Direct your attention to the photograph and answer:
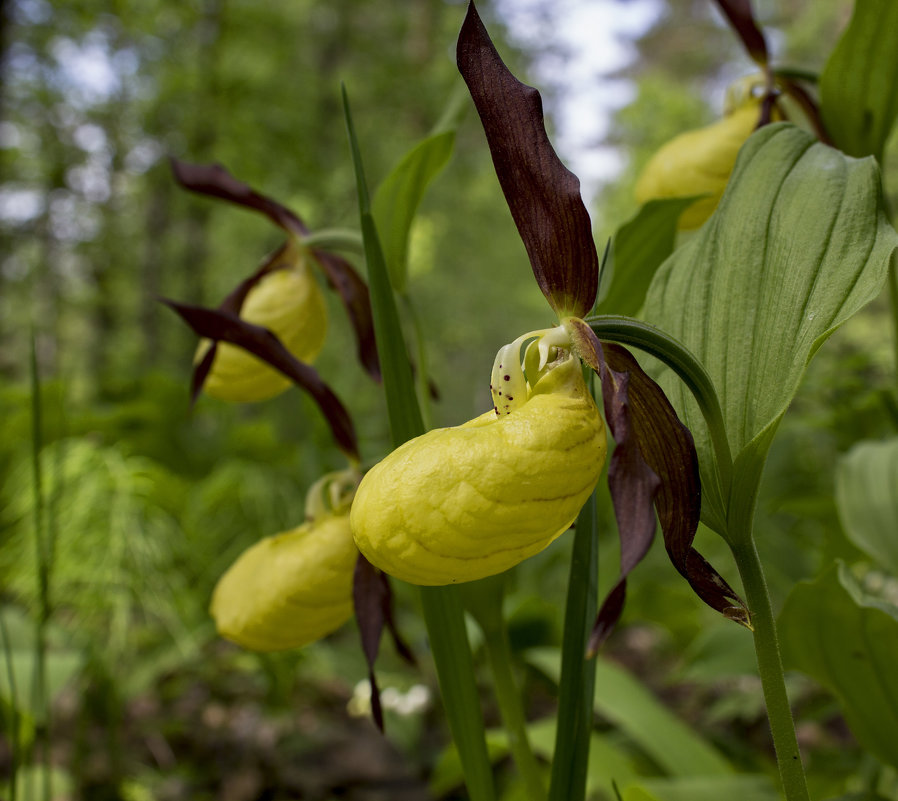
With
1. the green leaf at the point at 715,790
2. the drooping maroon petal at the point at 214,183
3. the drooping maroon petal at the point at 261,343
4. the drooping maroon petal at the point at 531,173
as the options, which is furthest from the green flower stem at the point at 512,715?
the drooping maroon petal at the point at 214,183

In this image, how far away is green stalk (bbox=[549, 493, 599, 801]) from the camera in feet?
2.30

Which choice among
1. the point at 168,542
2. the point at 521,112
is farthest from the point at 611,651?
the point at 521,112

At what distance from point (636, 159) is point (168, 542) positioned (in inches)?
204

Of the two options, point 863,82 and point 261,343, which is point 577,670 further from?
point 863,82

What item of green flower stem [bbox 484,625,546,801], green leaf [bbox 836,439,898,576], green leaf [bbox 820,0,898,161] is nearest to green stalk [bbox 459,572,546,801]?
green flower stem [bbox 484,625,546,801]

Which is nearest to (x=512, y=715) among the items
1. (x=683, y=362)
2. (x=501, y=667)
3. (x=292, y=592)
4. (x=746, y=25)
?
(x=501, y=667)

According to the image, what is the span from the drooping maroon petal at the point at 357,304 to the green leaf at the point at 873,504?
2.74 feet

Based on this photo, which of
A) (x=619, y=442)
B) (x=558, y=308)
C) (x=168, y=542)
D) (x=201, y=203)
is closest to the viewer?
(x=619, y=442)

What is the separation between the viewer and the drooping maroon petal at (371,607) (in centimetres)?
84

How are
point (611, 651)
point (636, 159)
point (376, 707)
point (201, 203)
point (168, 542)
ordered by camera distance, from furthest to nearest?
point (636, 159) < point (201, 203) < point (611, 651) < point (168, 542) < point (376, 707)

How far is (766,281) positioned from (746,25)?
0.61 meters

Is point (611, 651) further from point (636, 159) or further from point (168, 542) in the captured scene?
point (636, 159)

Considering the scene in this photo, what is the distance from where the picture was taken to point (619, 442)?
1.70ft

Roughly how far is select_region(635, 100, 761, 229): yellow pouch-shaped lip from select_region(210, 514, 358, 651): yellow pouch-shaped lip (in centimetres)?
65
